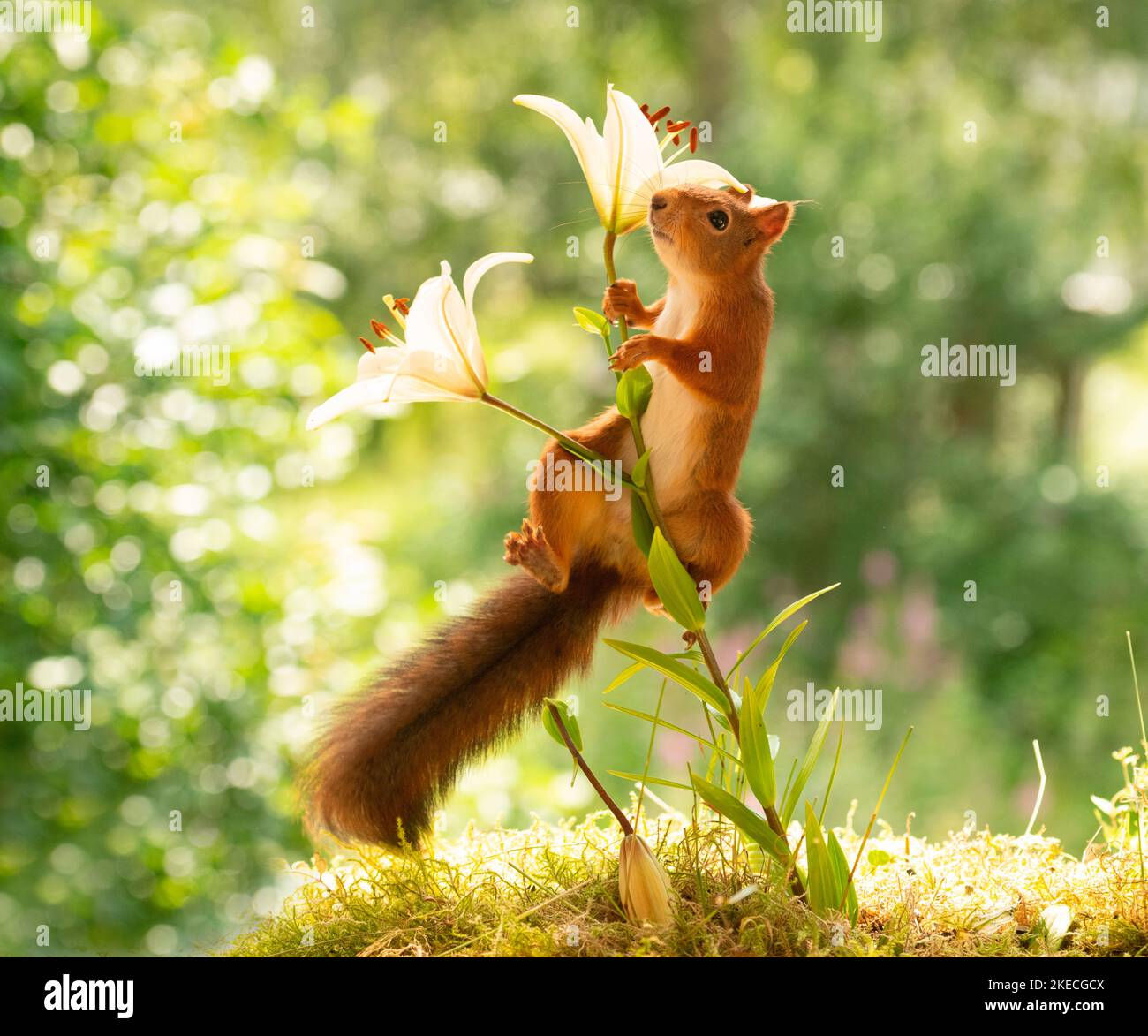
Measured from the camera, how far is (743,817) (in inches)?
44.3

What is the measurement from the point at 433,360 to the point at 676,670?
37cm

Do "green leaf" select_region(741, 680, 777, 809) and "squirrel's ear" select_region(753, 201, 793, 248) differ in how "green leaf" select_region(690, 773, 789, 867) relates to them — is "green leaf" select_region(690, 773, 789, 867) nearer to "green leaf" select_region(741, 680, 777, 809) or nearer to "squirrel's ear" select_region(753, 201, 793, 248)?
"green leaf" select_region(741, 680, 777, 809)

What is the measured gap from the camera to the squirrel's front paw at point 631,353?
43.2 inches

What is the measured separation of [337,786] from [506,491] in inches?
123

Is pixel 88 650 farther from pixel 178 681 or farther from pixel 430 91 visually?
pixel 430 91

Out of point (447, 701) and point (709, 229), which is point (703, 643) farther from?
point (709, 229)

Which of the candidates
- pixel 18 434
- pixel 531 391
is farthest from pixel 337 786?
pixel 531 391

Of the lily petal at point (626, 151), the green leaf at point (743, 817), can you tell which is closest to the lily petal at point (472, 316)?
the lily petal at point (626, 151)

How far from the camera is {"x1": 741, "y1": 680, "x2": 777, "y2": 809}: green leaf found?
44.5 inches

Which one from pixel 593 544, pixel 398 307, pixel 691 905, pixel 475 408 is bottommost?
pixel 691 905

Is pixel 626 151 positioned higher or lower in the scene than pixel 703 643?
higher

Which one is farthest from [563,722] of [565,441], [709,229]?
[709,229]

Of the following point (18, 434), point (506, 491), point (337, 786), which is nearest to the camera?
point (337, 786)

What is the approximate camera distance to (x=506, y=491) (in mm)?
4258
